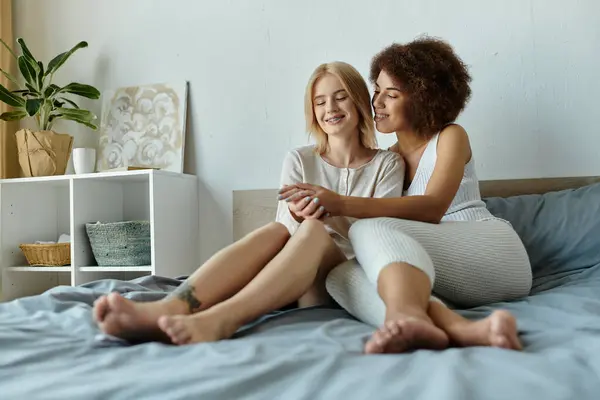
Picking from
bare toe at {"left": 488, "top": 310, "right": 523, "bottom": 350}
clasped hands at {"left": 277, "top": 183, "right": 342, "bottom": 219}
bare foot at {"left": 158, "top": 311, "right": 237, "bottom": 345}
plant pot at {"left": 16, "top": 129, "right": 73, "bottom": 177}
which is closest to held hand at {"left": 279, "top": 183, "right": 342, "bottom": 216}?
clasped hands at {"left": 277, "top": 183, "right": 342, "bottom": 219}

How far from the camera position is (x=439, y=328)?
924mm

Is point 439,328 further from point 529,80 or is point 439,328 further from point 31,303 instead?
point 529,80

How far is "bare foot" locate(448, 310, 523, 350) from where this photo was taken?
85cm

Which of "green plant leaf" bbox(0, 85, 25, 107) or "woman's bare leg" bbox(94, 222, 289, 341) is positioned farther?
"green plant leaf" bbox(0, 85, 25, 107)

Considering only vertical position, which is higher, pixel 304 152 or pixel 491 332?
pixel 304 152

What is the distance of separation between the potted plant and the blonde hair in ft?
3.78

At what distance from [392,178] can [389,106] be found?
209 millimetres

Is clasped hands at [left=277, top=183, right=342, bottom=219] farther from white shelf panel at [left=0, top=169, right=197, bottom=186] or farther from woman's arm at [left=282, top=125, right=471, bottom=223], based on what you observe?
white shelf panel at [left=0, top=169, right=197, bottom=186]

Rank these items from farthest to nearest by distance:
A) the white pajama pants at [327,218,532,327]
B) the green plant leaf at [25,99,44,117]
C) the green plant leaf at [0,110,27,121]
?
the green plant leaf at [0,110,27,121] → the green plant leaf at [25,99,44,117] → the white pajama pants at [327,218,532,327]

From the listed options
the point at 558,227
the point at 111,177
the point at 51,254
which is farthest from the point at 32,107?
the point at 558,227

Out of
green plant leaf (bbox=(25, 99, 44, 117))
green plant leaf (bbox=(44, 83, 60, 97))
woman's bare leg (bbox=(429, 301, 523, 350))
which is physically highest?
green plant leaf (bbox=(44, 83, 60, 97))

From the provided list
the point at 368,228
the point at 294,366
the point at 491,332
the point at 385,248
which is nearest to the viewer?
the point at 294,366

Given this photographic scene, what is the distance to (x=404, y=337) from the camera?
33.2 inches

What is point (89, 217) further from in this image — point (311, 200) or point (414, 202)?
point (414, 202)
